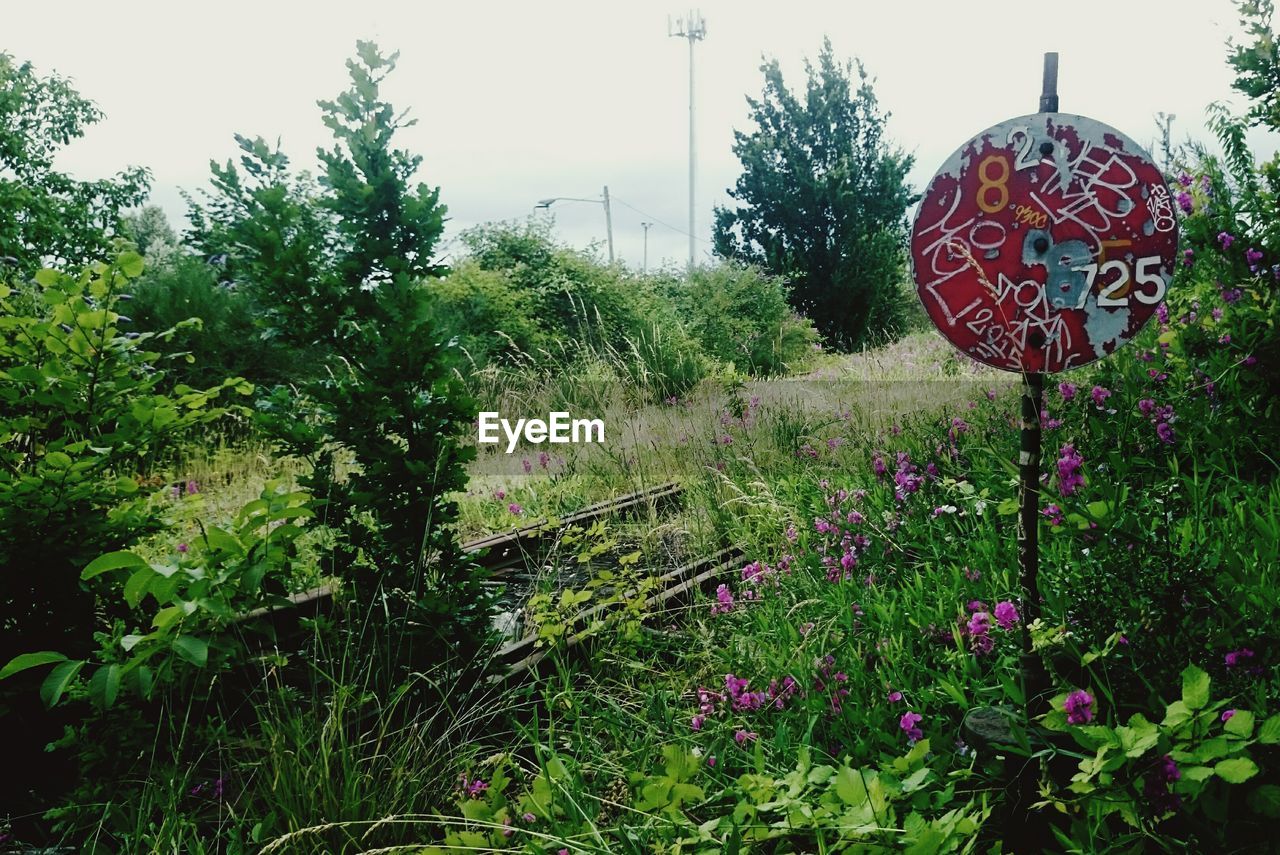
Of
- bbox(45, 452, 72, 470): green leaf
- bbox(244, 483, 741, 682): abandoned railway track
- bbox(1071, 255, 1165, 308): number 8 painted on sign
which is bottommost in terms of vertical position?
bbox(244, 483, 741, 682): abandoned railway track

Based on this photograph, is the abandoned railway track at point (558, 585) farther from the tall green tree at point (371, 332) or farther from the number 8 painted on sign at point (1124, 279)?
the number 8 painted on sign at point (1124, 279)

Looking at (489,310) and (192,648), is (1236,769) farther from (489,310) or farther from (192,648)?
(489,310)

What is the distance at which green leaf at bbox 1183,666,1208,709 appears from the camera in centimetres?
162

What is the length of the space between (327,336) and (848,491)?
2.44 meters

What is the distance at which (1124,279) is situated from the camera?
2.11m

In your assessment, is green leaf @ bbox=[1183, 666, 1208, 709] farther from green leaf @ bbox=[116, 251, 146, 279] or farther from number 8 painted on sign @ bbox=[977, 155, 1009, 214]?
green leaf @ bbox=[116, 251, 146, 279]

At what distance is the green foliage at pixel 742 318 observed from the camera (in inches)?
687

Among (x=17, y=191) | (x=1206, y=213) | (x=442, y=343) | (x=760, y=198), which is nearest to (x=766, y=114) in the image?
(x=760, y=198)

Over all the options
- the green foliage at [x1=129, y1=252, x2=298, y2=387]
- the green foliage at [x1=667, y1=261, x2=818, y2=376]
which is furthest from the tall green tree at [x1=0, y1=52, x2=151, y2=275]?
the green foliage at [x1=667, y1=261, x2=818, y2=376]

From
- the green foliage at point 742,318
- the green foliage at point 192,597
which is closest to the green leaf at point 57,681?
the green foliage at point 192,597

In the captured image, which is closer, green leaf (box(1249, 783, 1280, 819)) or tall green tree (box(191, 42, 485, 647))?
green leaf (box(1249, 783, 1280, 819))

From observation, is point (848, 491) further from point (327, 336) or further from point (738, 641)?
point (327, 336)

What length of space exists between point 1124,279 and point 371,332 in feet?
→ 7.93

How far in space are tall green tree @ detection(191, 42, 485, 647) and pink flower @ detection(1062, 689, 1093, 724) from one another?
6.62 ft
